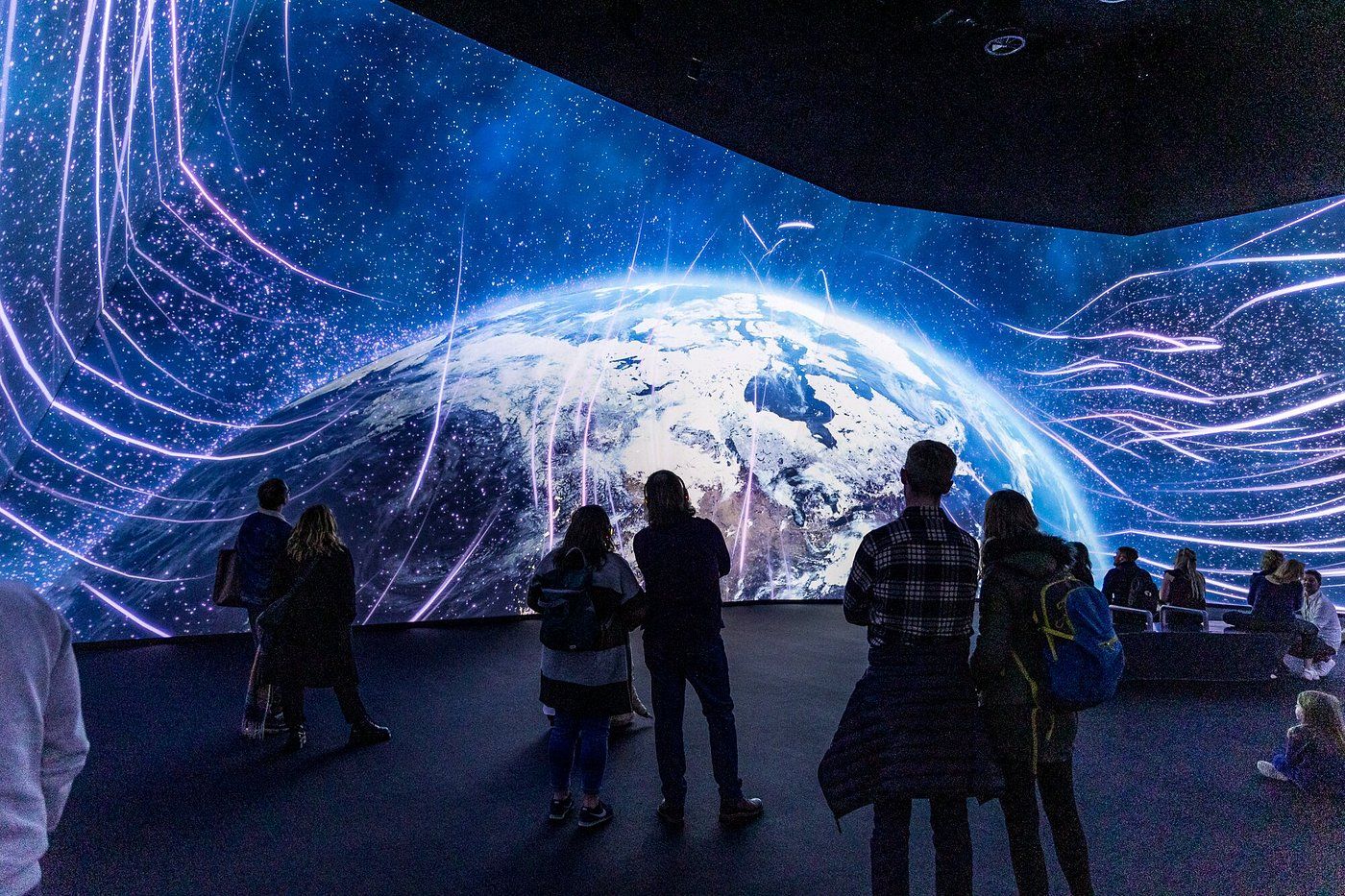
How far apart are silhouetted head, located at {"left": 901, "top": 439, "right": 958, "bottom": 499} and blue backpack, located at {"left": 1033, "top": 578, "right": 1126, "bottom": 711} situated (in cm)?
50

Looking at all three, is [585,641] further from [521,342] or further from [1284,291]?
[1284,291]

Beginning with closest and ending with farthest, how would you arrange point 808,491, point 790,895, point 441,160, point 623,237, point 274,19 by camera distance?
point 790,895, point 274,19, point 441,160, point 623,237, point 808,491

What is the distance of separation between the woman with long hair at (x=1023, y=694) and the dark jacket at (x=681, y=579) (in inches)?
45.8

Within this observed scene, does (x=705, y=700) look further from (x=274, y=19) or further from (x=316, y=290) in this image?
(x=274, y=19)

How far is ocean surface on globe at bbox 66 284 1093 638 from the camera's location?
855 centimetres

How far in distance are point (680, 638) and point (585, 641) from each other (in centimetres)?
42

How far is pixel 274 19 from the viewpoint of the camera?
775 cm

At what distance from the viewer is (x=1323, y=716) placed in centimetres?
380

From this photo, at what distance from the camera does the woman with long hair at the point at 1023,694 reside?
234cm

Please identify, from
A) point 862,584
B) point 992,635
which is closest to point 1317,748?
point 992,635

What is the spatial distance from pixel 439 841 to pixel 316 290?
22.8 ft

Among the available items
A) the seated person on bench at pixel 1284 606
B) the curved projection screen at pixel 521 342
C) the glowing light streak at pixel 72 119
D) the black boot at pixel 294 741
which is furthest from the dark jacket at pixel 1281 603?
the glowing light streak at pixel 72 119

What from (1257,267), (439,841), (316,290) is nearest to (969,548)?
(439,841)

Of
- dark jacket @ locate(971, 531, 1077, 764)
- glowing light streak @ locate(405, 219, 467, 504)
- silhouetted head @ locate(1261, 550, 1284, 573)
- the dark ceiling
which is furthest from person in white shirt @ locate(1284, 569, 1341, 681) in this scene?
glowing light streak @ locate(405, 219, 467, 504)
